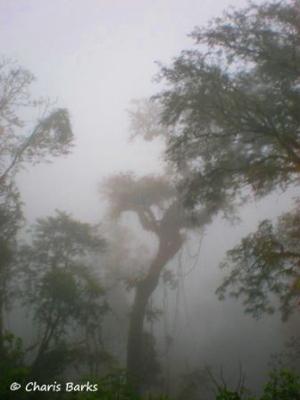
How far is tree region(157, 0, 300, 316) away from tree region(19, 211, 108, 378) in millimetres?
8109

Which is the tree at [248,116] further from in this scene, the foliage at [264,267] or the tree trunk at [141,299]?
the tree trunk at [141,299]

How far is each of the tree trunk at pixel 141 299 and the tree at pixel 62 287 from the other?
191 centimetres

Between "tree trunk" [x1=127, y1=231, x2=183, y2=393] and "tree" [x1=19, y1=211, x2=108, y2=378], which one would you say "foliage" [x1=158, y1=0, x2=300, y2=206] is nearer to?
"tree" [x1=19, y1=211, x2=108, y2=378]

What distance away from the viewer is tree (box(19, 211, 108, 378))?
1475cm

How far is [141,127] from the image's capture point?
25391mm

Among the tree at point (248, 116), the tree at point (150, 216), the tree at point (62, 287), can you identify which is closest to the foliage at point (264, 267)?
the tree at point (248, 116)

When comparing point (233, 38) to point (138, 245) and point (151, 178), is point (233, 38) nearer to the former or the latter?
point (151, 178)

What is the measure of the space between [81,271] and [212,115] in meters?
13.5

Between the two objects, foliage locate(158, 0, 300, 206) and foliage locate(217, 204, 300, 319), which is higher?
foliage locate(158, 0, 300, 206)

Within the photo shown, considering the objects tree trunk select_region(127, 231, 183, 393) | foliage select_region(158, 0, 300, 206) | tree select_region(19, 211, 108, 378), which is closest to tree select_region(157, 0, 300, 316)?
foliage select_region(158, 0, 300, 206)

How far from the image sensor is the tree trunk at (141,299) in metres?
19.1

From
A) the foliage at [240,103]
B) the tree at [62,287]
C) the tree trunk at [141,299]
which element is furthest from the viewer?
the tree trunk at [141,299]

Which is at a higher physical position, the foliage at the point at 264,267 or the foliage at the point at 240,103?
the foliage at the point at 240,103

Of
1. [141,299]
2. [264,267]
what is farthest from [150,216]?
[264,267]
